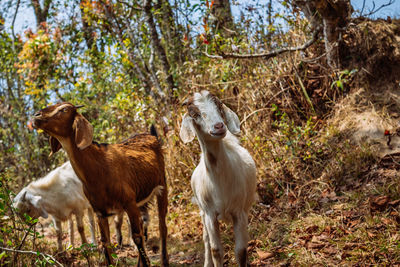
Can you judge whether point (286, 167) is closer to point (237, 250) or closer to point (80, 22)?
point (237, 250)

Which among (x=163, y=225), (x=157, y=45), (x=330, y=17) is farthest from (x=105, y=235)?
(x=330, y=17)

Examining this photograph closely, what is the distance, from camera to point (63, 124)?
387 cm

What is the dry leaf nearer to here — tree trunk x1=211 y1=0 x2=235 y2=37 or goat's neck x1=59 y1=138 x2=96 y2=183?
goat's neck x1=59 y1=138 x2=96 y2=183

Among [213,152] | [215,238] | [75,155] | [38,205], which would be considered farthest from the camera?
[38,205]

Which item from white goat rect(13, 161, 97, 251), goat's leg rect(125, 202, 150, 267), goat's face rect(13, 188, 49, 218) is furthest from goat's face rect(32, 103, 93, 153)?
white goat rect(13, 161, 97, 251)

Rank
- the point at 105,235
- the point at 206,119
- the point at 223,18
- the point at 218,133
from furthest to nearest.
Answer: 1. the point at 223,18
2. the point at 105,235
3. the point at 206,119
4. the point at 218,133

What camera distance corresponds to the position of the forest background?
4125 mm

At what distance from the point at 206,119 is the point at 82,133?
1.38 metres

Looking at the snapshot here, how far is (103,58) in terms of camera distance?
9250 mm

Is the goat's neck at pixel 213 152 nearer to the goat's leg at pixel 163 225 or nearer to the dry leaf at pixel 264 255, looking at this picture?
the dry leaf at pixel 264 255

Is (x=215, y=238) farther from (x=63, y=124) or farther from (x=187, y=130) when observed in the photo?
(x=63, y=124)

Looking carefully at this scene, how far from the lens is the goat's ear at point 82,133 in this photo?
382 cm

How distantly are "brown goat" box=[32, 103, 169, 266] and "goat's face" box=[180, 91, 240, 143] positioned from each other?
1.09 metres

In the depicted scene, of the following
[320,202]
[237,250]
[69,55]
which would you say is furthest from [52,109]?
[69,55]
